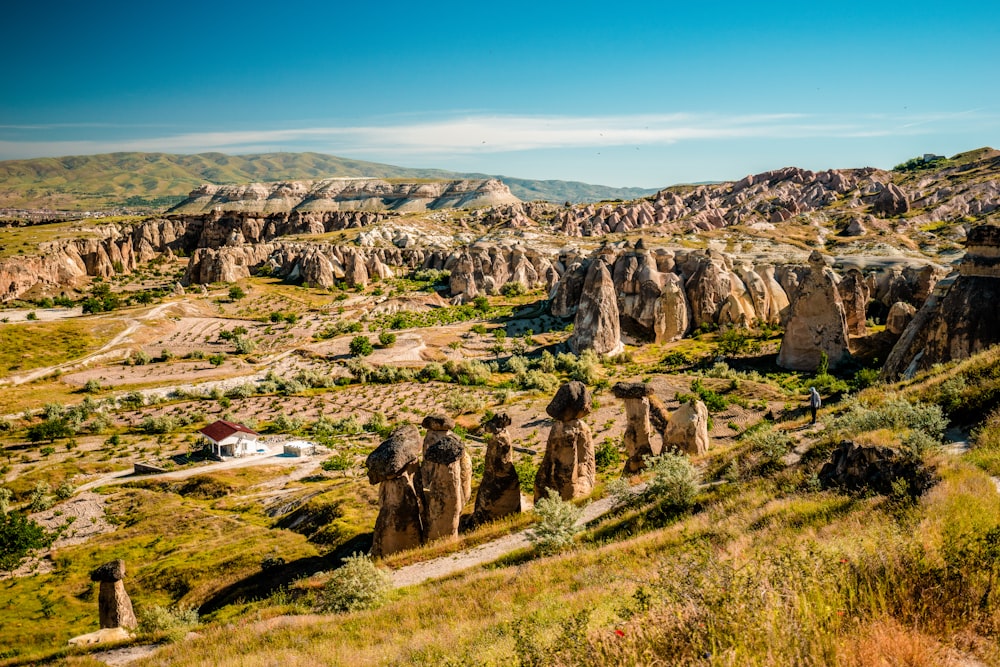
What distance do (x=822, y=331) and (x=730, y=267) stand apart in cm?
1736

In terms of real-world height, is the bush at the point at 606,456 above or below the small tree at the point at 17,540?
above

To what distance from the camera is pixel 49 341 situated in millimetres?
46844

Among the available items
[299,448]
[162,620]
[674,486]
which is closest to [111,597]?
[162,620]

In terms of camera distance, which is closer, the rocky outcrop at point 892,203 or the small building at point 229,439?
the small building at point 229,439

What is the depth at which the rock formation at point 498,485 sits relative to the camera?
15484mm

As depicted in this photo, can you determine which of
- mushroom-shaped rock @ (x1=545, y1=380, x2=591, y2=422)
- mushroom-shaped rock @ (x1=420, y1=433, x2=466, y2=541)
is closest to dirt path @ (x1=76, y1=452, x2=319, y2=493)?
mushroom-shaped rock @ (x1=420, y1=433, x2=466, y2=541)

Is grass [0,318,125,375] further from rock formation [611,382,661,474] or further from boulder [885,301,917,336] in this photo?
boulder [885,301,917,336]

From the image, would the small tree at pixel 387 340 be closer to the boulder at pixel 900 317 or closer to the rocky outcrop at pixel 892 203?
the boulder at pixel 900 317

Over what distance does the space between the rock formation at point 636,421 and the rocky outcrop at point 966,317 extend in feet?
31.3

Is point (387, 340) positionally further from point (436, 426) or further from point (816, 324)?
point (436, 426)

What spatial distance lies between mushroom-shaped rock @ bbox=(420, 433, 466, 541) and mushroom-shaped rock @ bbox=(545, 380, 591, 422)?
3067mm

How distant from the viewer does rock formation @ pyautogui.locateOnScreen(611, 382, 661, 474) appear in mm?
17969

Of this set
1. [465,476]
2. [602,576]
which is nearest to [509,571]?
[602,576]

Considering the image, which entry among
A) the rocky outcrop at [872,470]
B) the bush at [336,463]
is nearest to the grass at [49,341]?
the bush at [336,463]
